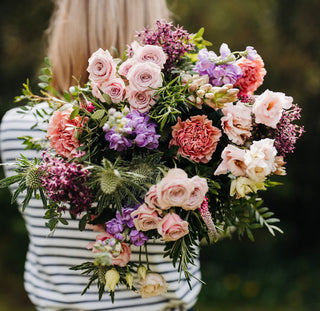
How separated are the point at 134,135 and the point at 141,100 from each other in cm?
8

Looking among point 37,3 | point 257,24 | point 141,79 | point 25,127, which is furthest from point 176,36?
point 37,3

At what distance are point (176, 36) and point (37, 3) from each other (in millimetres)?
2966

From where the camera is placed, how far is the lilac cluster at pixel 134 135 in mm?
853

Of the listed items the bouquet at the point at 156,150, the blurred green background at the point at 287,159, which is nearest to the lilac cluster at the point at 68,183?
the bouquet at the point at 156,150

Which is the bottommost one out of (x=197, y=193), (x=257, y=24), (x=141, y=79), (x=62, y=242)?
(x=62, y=242)

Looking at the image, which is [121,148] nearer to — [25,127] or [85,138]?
[85,138]

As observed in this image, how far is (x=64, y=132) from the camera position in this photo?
3.10 feet

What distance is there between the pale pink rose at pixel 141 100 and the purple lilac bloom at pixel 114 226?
25cm

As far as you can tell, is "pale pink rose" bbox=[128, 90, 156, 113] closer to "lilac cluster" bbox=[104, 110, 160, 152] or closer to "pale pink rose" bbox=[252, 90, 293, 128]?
"lilac cluster" bbox=[104, 110, 160, 152]

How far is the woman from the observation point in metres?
1.20

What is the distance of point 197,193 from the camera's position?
0.84m

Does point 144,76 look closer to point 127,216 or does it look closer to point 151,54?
point 151,54

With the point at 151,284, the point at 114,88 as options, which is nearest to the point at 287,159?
the point at 151,284

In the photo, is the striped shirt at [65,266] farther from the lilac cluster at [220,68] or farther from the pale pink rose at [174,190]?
the lilac cluster at [220,68]
